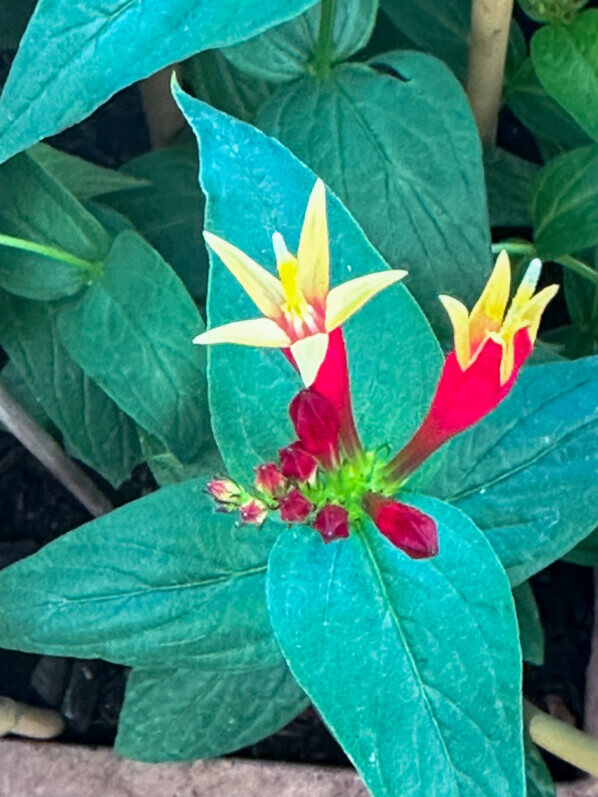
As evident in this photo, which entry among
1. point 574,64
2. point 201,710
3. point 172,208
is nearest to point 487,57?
point 574,64

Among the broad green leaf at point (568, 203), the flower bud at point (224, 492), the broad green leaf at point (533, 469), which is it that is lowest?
the broad green leaf at point (533, 469)

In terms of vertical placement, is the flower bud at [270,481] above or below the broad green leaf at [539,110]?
above

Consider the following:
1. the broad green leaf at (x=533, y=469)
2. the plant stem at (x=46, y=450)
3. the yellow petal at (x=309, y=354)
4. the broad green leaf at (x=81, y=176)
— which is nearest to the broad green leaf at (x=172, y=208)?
the broad green leaf at (x=81, y=176)

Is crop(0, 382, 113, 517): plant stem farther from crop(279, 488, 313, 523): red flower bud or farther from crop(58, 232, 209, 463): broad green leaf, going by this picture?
crop(279, 488, 313, 523): red flower bud

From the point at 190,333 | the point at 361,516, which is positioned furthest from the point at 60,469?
the point at 361,516

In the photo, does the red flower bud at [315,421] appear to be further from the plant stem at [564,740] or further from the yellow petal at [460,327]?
the plant stem at [564,740]

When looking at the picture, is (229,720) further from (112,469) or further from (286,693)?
(112,469)
